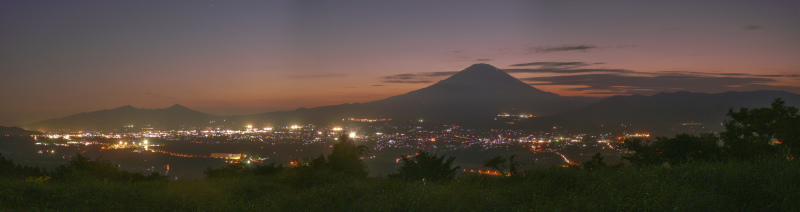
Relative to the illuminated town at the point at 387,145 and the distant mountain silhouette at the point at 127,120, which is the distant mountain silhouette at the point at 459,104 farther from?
the illuminated town at the point at 387,145

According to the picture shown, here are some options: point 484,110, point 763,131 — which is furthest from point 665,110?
point 763,131

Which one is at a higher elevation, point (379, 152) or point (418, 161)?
point (418, 161)

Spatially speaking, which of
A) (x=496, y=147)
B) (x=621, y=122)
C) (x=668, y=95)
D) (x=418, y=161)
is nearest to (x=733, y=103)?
(x=668, y=95)

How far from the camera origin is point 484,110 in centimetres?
8200

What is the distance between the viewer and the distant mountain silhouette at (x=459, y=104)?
75806mm

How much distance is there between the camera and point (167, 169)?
91.9ft

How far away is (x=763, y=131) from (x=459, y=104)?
251 ft

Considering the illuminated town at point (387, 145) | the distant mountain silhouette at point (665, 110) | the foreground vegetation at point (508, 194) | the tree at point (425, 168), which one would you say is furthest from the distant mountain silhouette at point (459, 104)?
the foreground vegetation at point (508, 194)

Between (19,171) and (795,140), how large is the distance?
72.8 feet

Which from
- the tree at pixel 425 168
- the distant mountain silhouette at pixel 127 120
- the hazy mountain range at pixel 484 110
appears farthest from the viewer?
the distant mountain silhouette at pixel 127 120

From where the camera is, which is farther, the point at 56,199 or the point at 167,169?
the point at 167,169

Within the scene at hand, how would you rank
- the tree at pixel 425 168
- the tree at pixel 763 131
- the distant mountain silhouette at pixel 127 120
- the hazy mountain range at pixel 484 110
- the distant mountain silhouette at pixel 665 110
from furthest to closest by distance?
the distant mountain silhouette at pixel 127 120 → the hazy mountain range at pixel 484 110 → the distant mountain silhouette at pixel 665 110 → the tree at pixel 425 168 → the tree at pixel 763 131

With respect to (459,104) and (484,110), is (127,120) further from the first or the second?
(484,110)

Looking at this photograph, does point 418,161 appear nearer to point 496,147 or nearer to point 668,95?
point 496,147
